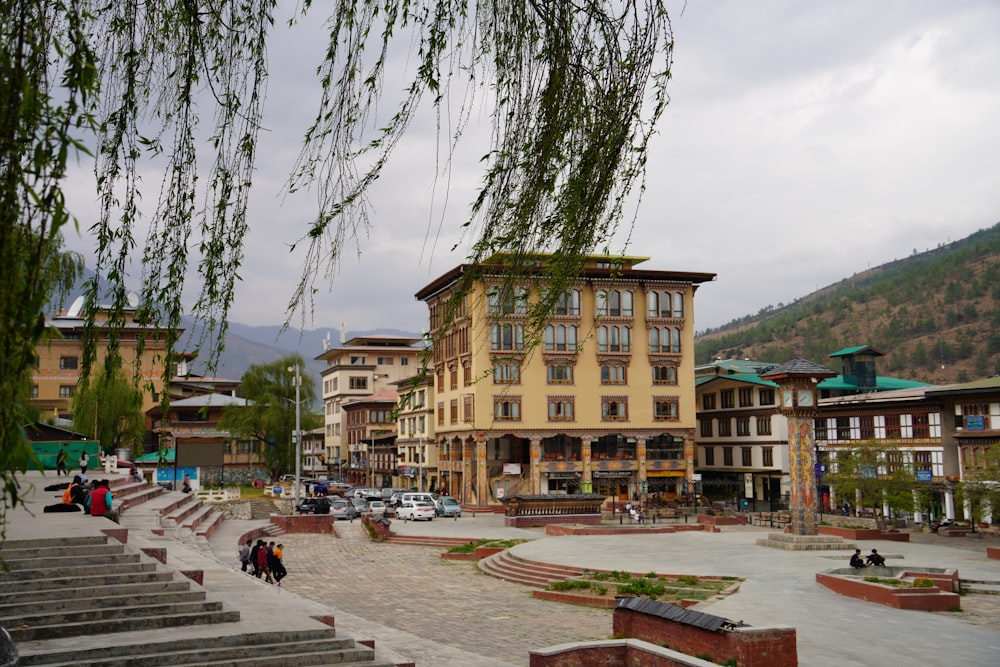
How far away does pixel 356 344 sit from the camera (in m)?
114

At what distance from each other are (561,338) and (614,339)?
4.26 meters

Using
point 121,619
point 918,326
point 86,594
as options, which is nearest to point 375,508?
point 86,594

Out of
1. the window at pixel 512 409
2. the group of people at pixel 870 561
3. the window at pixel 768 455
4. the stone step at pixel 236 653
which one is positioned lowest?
the group of people at pixel 870 561

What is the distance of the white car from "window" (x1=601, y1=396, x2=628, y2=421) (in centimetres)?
1897

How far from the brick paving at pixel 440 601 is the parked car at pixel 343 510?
1454cm

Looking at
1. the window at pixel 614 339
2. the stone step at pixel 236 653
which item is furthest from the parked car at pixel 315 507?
the stone step at pixel 236 653

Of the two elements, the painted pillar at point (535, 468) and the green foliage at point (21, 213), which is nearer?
the green foliage at point (21, 213)

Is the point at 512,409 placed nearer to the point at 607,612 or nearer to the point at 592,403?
the point at 592,403

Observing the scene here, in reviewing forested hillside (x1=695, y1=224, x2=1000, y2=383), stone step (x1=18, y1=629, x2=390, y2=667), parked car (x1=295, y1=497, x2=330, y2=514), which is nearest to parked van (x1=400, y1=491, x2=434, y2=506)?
parked car (x1=295, y1=497, x2=330, y2=514)

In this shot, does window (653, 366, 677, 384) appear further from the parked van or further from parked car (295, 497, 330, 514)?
parked car (295, 497, 330, 514)

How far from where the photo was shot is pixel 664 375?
67500 millimetres

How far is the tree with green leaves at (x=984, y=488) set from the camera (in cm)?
3816

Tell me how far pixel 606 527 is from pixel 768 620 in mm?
23902

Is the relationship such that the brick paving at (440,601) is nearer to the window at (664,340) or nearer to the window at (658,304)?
the window at (664,340)
